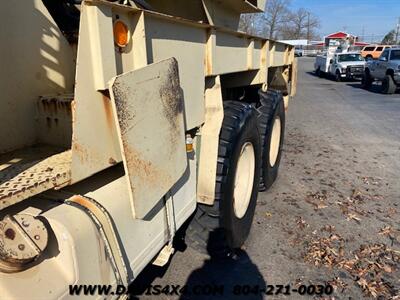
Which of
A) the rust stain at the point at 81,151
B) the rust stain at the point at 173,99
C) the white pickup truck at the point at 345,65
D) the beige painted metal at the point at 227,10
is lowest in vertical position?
the white pickup truck at the point at 345,65

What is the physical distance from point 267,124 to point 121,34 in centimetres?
284

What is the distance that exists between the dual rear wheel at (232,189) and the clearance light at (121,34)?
129 centimetres

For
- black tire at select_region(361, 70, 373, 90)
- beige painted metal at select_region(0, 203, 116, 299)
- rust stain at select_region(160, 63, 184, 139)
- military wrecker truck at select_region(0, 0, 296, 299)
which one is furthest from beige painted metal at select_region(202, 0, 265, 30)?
black tire at select_region(361, 70, 373, 90)

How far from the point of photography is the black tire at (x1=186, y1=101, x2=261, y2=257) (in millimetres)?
2951

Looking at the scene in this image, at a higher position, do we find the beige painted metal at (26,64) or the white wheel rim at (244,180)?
the beige painted metal at (26,64)

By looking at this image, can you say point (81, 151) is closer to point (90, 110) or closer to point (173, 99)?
point (90, 110)

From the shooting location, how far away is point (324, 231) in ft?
→ 13.0

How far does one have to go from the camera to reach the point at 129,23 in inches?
72.3

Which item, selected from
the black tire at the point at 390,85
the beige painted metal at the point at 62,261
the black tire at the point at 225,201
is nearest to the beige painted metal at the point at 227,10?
the black tire at the point at 225,201

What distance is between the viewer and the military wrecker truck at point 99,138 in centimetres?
150

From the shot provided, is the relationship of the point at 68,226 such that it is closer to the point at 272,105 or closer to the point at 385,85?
the point at 272,105

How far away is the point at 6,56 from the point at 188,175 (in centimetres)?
124

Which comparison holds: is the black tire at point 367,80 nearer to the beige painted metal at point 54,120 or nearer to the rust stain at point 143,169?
the rust stain at point 143,169

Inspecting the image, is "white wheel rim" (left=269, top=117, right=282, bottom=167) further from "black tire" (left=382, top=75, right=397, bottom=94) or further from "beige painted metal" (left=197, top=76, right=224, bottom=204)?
"black tire" (left=382, top=75, right=397, bottom=94)
